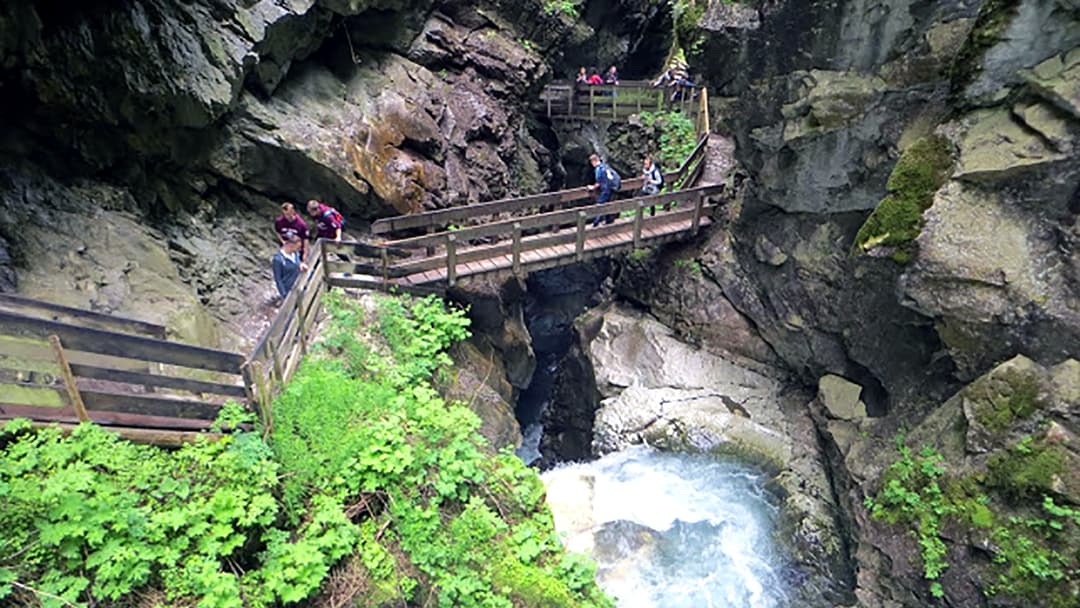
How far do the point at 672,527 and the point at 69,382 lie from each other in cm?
761

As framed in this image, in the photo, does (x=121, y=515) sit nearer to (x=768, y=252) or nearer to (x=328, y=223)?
(x=328, y=223)

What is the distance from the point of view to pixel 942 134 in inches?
288

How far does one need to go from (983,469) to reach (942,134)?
416cm

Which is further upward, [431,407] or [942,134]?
[942,134]

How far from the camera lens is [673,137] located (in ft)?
56.0

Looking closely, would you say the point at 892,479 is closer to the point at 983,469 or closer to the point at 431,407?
the point at 983,469

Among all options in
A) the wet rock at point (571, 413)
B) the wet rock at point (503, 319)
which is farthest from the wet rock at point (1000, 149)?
the wet rock at point (571, 413)

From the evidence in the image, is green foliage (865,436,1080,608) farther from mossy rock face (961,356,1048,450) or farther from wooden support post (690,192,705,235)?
wooden support post (690,192,705,235)

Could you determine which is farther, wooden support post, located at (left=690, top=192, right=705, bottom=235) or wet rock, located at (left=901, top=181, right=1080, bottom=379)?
wooden support post, located at (left=690, top=192, right=705, bottom=235)

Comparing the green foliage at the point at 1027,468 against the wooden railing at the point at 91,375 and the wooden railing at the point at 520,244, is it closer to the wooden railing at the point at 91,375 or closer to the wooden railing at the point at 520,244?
the wooden railing at the point at 520,244

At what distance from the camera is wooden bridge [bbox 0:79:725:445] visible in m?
4.52

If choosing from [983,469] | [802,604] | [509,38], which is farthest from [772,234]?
[509,38]

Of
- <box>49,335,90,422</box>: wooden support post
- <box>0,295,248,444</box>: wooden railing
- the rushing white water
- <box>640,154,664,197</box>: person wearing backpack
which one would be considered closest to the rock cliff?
the rushing white water

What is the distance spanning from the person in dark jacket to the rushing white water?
5267 mm
